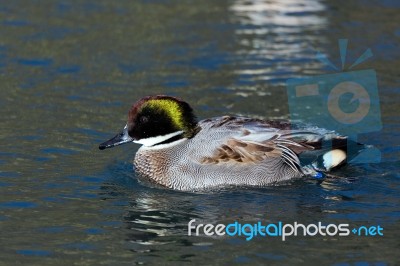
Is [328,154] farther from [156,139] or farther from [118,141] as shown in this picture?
[118,141]

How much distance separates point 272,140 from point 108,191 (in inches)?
69.9

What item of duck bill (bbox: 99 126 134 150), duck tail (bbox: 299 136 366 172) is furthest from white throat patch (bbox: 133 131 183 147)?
duck tail (bbox: 299 136 366 172)

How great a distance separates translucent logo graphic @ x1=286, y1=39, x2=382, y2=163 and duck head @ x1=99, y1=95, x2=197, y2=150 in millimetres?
2304

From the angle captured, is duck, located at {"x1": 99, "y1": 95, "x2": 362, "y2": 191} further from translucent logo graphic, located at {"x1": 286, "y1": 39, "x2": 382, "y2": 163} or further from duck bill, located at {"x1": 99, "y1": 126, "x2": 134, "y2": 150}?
translucent logo graphic, located at {"x1": 286, "y1": 39, "x2": 382, "y2": 163}

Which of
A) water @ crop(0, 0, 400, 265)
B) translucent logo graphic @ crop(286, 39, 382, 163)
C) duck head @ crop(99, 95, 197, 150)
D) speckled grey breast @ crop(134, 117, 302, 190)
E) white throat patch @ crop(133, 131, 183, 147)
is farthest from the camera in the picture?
translucent logo graphic @ crop(286, 39, 382, 163)

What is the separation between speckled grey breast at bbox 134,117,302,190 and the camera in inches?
384

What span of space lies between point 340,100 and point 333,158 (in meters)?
2.78

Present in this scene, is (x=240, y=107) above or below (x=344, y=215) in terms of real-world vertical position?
above

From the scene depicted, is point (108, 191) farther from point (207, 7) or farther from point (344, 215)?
point (207, 7)

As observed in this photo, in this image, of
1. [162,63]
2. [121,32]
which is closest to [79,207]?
[162,63]

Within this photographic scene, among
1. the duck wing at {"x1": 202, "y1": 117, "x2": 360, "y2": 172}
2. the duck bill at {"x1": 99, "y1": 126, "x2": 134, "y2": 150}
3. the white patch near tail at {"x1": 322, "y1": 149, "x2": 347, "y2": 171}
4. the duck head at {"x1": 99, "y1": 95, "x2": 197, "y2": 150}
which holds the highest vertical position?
the duck head at {"x1": 99, "y1": 95, "x2": 197, "y2": 150}

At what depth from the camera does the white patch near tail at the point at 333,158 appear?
1015cm

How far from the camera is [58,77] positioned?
1352 centimetres

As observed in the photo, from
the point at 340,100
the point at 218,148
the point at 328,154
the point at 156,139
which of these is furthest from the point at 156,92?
the point at 328,154
